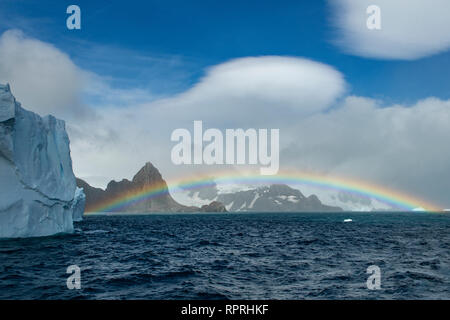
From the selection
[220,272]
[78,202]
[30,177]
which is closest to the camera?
[220,272]

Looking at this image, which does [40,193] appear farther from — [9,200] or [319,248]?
[319,248]

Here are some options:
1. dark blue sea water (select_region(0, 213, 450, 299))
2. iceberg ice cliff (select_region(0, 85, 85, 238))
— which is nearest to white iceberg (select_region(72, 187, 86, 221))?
iceberg ice cliff (select_region(0, 85, 85, 238))

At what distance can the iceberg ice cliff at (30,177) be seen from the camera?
37.0m

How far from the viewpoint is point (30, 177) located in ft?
131

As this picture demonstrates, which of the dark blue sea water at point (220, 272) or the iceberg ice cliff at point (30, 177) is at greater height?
the iceberg ice cliff at point (30, 177)

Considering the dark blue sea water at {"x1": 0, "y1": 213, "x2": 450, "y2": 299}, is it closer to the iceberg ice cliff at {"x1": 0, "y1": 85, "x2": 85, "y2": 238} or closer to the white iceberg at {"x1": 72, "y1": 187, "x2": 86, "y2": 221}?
the iceberg ice cliff at {"x1": 0, "y1": 85, "x2": 85, "y2": 238}

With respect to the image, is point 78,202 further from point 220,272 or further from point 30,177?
point 220,272

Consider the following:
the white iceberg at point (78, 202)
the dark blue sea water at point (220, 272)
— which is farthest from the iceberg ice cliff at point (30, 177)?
the white iceberg at point (78, 202)

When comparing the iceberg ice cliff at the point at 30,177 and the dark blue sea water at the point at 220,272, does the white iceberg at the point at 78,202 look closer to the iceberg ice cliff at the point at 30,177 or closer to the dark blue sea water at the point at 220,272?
the iceberg ice cliff at the point at 30,177

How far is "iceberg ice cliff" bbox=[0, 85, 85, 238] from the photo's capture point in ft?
121

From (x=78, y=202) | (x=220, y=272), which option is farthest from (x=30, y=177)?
(x=78, y=202)
